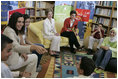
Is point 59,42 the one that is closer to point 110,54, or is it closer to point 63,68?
point 63,68

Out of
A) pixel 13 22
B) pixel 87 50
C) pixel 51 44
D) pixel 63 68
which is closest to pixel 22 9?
pixel 51 44

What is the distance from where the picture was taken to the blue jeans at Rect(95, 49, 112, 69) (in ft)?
8.62

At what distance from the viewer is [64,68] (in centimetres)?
261

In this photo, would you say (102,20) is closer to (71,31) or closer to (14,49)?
(71,31)

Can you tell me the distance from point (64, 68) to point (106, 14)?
9.20 ft

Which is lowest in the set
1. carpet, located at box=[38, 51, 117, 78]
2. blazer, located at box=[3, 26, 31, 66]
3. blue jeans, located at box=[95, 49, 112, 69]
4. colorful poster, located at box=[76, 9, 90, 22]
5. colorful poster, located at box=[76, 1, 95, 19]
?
carpet, located at box=[38, 51, 117, 78]

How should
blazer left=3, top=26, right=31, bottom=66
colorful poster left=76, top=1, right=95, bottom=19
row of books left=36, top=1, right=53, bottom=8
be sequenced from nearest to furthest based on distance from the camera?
blazer left=3, top=26, right=31, bottom=66, colorful poster left=76, top=1, right=95, bottom=19, row of books left=36, top=1, right=53, bottom=8

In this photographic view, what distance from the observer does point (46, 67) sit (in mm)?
2600

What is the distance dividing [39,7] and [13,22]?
3136mm

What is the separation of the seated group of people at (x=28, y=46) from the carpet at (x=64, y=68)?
17cm

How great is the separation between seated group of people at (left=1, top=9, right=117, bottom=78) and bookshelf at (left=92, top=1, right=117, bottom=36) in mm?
1100

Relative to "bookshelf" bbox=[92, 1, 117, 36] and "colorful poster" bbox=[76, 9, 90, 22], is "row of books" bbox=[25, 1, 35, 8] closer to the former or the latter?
"colorful poster" bbox=[76, 9, 90, 22]

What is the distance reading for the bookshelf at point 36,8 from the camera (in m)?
4.62

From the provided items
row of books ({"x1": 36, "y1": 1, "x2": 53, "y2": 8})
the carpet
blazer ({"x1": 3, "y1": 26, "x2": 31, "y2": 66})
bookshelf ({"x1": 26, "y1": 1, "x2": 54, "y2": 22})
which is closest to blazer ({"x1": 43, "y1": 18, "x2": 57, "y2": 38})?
the carpet
